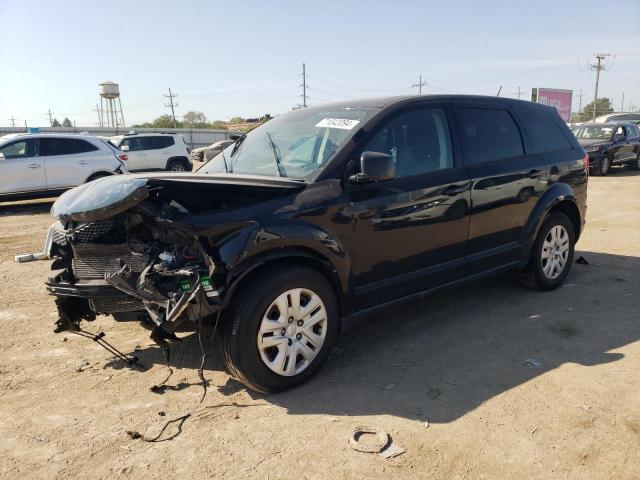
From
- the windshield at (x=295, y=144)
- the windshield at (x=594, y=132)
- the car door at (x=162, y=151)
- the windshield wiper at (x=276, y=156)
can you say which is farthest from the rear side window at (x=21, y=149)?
the windshield at (x=594, y=132)

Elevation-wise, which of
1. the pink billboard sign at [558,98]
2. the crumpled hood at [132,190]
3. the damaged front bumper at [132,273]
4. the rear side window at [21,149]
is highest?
the pink billboard sign at [558,98]

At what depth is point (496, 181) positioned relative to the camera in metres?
4.54

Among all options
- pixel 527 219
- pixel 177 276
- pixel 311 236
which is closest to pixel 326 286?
pixel 311 236

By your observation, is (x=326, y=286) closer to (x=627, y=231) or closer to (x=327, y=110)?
(x=327, y=110)

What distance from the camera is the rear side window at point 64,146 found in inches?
478

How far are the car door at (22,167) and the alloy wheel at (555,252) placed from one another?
36.9ft

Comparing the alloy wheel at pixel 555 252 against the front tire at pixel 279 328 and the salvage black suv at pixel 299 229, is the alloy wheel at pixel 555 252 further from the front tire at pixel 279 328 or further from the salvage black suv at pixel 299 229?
the front tire at pixel 279 328

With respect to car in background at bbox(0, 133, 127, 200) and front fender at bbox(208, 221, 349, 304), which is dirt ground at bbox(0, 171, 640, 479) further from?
car in background at bbox(0, 133, 127, 200)

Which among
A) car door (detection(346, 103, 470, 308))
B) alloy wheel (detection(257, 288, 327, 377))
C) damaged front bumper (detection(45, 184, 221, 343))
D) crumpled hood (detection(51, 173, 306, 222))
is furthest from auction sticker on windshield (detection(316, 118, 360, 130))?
damaged front bumper (detection(45, 184, 221, 343))

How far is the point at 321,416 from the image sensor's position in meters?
3.09

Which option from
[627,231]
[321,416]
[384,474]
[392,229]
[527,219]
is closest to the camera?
[384,474]

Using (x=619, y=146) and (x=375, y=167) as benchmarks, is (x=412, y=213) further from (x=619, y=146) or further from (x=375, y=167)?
(x=619, y=146)

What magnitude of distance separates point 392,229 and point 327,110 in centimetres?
119

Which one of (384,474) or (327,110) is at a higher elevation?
(327,110)
